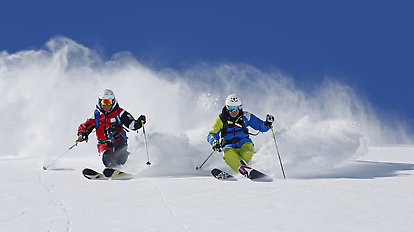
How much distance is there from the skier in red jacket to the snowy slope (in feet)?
6.01

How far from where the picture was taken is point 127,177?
6.71m

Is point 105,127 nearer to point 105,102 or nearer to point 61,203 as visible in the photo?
point 105,102

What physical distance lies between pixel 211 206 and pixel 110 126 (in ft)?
14.0

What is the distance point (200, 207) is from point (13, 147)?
12392mm

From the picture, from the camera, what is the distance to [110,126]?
7.70 metres

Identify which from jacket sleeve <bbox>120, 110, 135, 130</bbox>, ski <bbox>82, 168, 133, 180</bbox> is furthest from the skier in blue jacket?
ski <bbox>82, 168, 133, 180</bbox>

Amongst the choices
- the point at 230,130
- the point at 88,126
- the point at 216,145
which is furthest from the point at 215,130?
the point at 88,126

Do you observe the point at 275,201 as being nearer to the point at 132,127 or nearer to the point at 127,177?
the point at 127,177

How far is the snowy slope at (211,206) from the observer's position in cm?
333

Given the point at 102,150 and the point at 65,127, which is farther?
the point at 65,127

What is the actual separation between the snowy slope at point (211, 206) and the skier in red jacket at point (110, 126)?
183 cm

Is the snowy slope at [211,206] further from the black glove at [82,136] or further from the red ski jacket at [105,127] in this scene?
the red ski jacket at [105,127]

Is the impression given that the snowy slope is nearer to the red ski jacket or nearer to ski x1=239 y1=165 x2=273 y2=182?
ski x1=239 y1=165 x2=273 y2=182

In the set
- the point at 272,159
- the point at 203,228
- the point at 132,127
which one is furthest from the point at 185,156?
the point at 203,228
